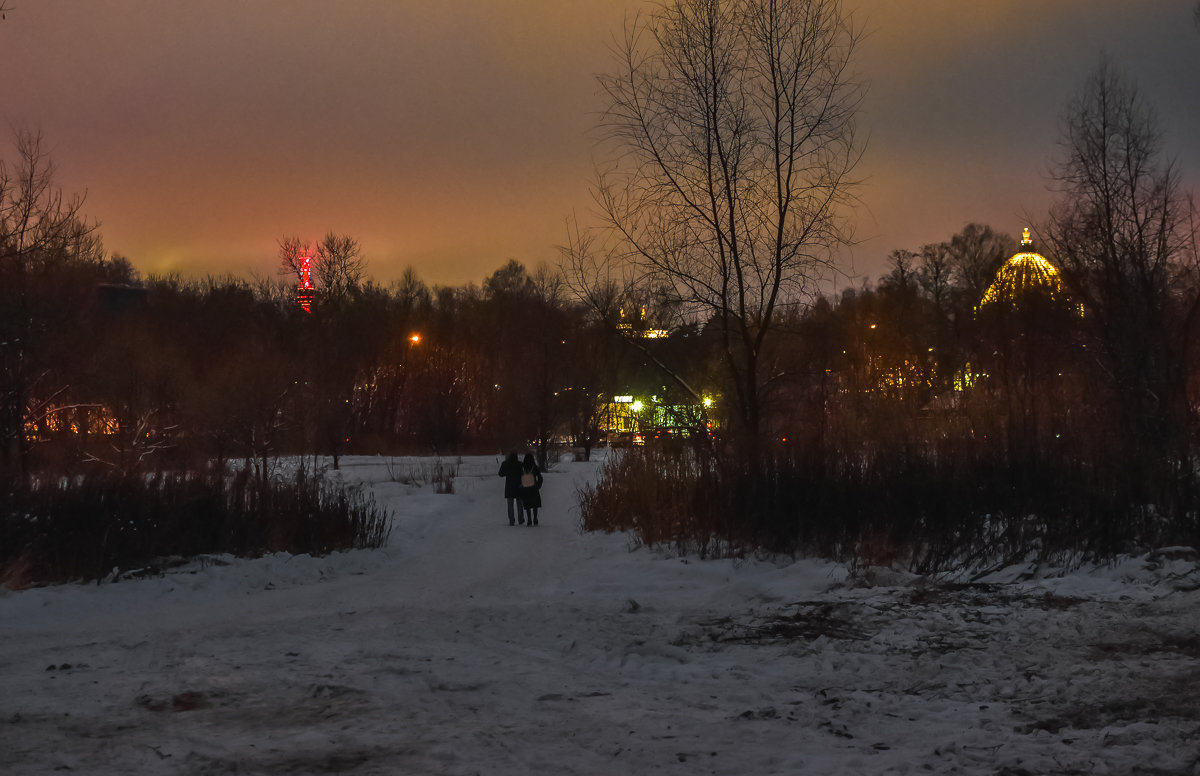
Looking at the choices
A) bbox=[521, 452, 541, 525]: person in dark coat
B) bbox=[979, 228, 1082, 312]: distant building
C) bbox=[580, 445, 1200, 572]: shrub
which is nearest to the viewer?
bbox=[580, 445, 1200, 572]: shrub

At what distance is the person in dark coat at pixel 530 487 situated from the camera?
20.6 m

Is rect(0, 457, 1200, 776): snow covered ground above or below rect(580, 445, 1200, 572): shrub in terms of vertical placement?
below

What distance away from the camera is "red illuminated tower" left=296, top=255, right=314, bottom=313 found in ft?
228

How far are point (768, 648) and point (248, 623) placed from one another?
5043mm

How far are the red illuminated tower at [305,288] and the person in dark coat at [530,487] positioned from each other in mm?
52043

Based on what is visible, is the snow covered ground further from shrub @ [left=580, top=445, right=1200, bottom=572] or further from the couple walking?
the couple walking

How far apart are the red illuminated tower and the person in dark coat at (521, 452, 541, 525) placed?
5204 centimetres

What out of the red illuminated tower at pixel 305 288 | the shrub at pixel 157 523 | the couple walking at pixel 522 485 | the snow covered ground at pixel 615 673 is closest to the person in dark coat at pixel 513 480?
the couple walking at pixel 522 485

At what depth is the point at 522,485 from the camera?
2066 cm

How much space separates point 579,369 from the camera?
163ft

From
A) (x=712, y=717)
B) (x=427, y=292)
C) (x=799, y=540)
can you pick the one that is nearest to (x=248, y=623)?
(x=712, y=717)

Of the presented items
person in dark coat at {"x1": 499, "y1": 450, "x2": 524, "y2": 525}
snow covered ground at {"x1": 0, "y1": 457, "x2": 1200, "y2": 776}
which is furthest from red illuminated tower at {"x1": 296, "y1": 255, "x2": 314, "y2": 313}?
snow covered ground at {"x1": 0, "y1": 457, "x2": 1200, "y2": 776}

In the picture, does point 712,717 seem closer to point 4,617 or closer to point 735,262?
point 4,617

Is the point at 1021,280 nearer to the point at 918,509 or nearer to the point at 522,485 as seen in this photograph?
the point at 522,485
